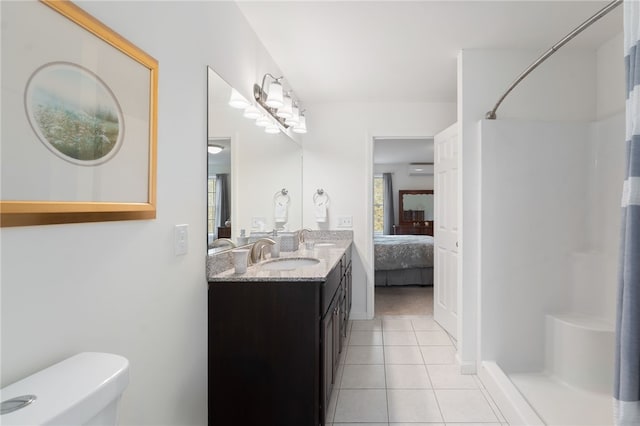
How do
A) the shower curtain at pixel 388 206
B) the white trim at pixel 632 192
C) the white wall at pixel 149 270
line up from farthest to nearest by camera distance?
1. the shower curtain at pixel 388 206
2. the white trim at pixel 632 192
3. the white wall at pixel 149 270

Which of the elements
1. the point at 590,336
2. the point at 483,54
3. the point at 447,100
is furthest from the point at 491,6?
the point at 590,336

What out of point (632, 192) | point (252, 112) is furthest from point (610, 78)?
point (252, 112)

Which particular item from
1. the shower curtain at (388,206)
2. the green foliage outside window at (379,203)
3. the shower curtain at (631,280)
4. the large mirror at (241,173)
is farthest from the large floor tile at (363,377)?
the green foliage outside window at (379,203)

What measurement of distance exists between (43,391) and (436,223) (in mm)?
3419

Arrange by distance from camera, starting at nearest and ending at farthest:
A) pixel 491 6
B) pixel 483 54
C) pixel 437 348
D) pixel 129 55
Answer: pixel 129 55
pixel 491 6
pixel 483 54
pixel 437 348

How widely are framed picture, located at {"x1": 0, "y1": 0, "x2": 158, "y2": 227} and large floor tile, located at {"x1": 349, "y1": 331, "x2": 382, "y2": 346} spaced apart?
243cm

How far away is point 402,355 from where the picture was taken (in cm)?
278

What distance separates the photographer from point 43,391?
69cm

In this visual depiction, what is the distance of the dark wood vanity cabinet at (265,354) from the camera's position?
163 cm

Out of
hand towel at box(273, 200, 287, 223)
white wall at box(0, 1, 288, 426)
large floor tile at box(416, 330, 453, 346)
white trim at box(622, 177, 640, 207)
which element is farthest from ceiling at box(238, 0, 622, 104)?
large floor tile at box(416, 330, 453, 346)

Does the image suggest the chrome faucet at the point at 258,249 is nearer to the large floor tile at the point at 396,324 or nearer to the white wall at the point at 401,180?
the large floor tile at the point at 396,324

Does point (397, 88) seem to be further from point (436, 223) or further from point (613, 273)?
point (613, 273)

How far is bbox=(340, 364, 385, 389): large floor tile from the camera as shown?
231 centimetres

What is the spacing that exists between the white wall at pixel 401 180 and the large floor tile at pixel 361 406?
6596 mm
